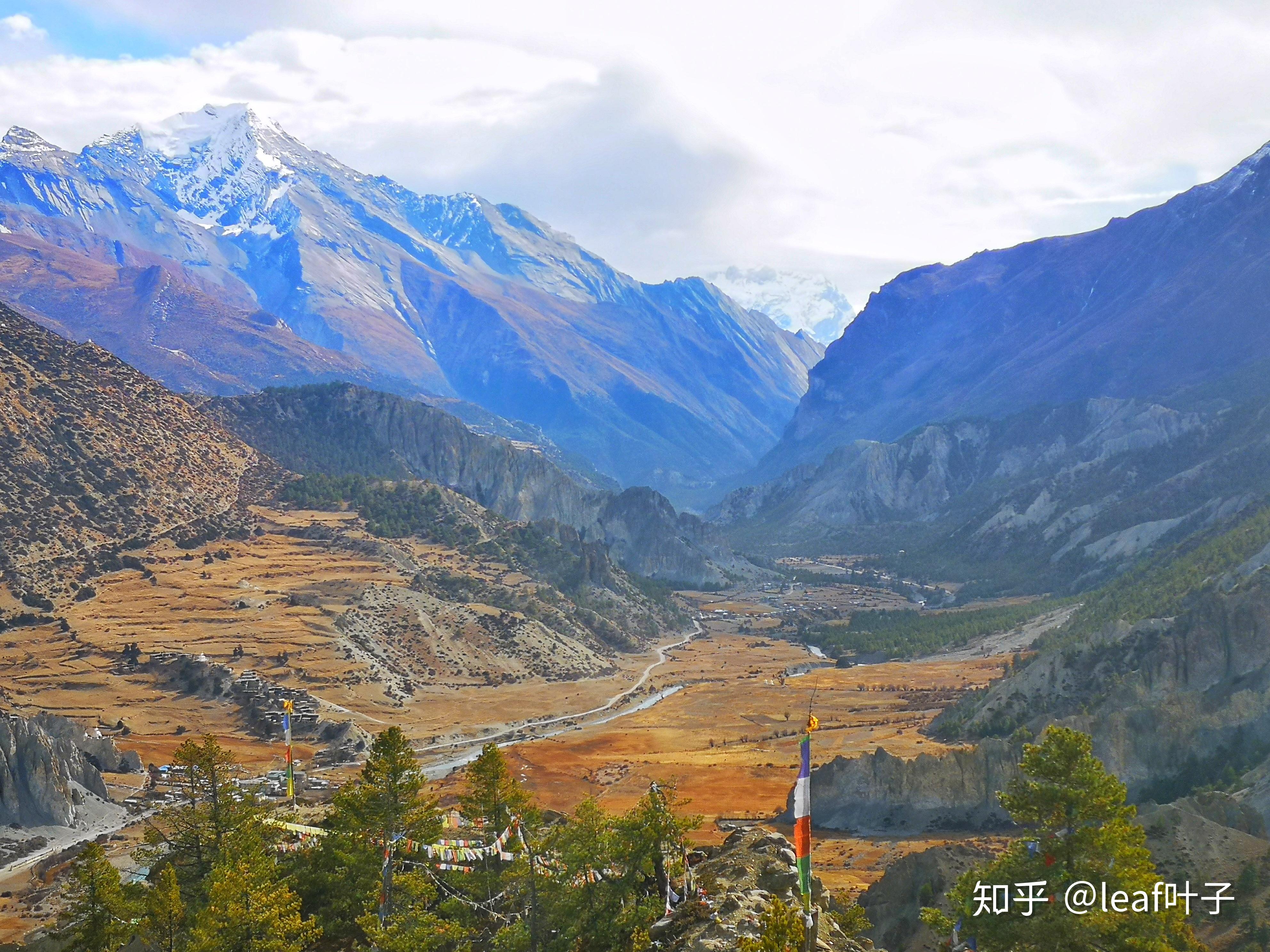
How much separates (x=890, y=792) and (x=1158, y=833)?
78.3ft

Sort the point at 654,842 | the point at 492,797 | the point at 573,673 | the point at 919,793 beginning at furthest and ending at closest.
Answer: the point at 573,673 → the point at 919,793 → the point at 492,797 → the point at 654,842

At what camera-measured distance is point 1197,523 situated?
154625 mm

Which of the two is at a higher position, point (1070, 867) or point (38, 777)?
point (1070, 867)

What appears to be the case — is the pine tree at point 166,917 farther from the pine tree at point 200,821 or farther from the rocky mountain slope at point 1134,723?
the rocky mountain slope at point 1134,723

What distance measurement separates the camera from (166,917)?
31.5m

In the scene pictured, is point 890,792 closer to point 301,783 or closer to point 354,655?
point 301,783

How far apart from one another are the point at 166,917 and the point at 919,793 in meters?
42.4

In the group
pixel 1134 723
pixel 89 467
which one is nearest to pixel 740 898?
pixel 1134 723

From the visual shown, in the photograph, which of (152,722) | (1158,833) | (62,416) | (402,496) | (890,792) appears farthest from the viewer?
(402,496)

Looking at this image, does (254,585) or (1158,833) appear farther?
(254,585)

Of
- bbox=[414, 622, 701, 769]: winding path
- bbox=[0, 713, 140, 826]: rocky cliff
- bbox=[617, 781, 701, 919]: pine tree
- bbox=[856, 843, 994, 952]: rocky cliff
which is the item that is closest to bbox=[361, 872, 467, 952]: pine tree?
bbox=[617, 781, 701, 919]: pine tree

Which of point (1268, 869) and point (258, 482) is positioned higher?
point (258, 482)

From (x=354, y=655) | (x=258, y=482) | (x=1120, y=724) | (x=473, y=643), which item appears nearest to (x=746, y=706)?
(x=473, y=643)

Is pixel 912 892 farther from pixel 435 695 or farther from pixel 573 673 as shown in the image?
pixel 573 673
